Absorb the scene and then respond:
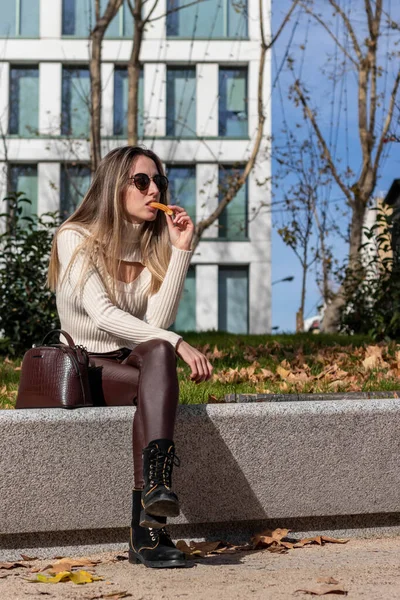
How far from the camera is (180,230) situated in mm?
4379

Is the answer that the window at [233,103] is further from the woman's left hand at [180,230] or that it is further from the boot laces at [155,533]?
the boot laces at [155,533]

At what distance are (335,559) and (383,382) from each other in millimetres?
2082

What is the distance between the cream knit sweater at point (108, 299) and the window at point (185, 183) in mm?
25073

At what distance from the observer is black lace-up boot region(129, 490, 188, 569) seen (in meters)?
3.63

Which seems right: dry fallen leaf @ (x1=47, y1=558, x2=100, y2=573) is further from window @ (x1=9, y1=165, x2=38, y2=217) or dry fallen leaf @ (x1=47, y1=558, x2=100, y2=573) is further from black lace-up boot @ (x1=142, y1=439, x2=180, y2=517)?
window @ (x1=9, y1=165, x2=38, y2=217)

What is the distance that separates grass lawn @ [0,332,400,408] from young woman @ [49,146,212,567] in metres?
1.04

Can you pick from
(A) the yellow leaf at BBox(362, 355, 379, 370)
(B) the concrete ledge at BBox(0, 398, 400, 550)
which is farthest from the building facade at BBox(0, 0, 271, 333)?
(B) the concrete ledge at BBox(0, 398, 400, 550)

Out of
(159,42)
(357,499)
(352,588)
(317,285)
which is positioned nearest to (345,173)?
(317,285)

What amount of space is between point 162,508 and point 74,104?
27.3 metres

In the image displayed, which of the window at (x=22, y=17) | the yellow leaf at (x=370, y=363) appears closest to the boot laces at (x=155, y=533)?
the yellow leaf at (x=370, y=363)

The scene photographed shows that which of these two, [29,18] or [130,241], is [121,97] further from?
[130,241]

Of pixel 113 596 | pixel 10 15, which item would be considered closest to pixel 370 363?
pixel 113 596

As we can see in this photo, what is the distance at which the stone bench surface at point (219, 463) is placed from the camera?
420cm

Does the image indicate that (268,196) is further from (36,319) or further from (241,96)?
(36,319)
